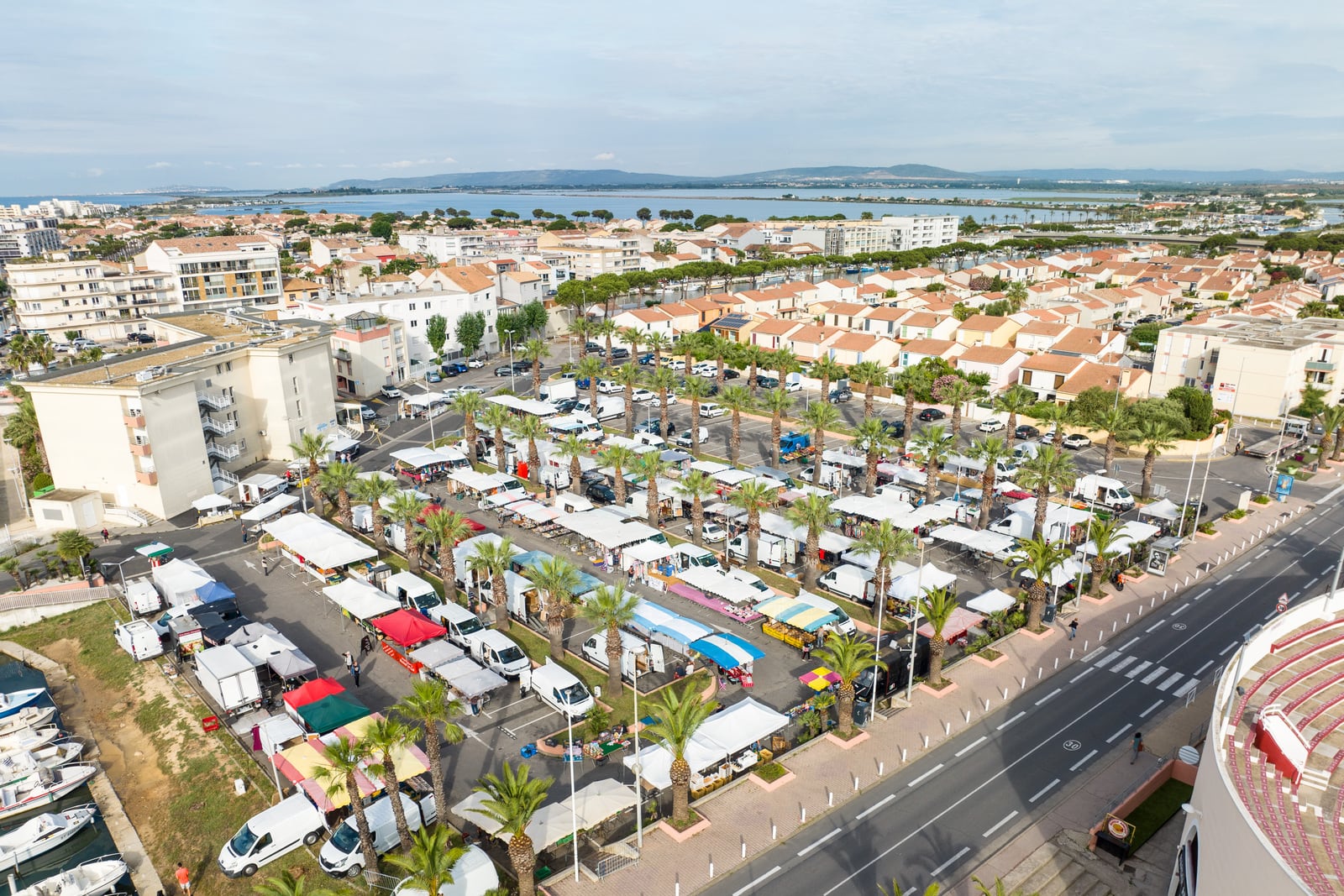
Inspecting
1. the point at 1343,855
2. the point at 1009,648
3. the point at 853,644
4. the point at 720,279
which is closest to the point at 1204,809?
the point at 1343,855

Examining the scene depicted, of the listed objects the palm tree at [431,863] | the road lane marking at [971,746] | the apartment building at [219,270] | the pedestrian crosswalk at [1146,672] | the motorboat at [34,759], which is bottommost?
the motorboat at [34,759]

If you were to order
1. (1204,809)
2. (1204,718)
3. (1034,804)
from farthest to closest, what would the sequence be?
(1204,718), (1034,804), (1204,809)

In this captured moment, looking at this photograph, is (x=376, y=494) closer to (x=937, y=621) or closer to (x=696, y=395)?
(x=696, y=395)

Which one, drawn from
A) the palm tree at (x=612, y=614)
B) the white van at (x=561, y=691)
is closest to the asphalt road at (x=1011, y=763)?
the white van at (x=561, y=691)

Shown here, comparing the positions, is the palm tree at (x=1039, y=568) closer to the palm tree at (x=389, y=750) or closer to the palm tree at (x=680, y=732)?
the palm tree at (x=680, y=732)

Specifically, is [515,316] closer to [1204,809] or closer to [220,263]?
[220,263]

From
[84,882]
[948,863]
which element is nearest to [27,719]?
[84,882]

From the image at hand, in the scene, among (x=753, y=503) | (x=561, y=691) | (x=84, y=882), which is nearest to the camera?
(x=84, y=882)
